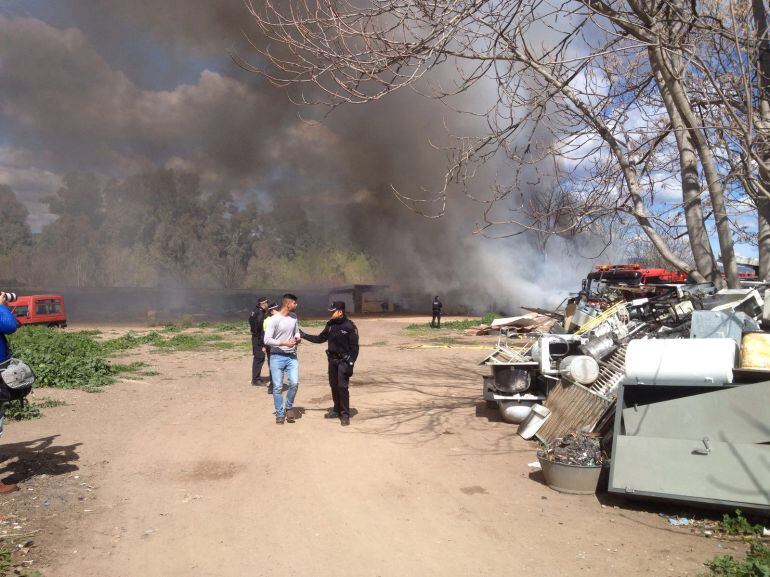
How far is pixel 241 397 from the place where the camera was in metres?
9.60

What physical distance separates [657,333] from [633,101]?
3.53m

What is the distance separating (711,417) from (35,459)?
613 cm

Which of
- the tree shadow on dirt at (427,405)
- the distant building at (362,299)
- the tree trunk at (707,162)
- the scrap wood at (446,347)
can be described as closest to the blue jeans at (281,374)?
the tree shadow on dirt at (427,405)

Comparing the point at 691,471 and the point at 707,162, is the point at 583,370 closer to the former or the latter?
the point at 691,471

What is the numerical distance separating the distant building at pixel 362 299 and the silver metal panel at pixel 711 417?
114 feet

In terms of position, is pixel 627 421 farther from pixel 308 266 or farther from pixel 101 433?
pixel 308 266

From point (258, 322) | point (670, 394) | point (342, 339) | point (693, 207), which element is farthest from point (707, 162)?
point (258, 322)

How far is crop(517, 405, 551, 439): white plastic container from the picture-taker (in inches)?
283

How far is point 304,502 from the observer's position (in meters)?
4.95

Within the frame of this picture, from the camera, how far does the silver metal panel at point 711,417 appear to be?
4.74 m

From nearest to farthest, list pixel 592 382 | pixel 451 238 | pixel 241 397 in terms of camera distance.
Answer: pixel 592 382
pixel 241 397
pixel 451 238

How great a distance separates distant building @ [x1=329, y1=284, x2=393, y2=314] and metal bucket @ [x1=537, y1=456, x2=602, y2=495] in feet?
113

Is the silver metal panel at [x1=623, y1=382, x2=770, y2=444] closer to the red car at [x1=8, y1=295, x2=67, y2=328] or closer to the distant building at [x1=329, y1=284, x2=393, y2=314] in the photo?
the red car at [x1=8, y1=295, x2=67, y2=328]

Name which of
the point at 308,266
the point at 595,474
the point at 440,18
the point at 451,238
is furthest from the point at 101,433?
the point at 308,266
